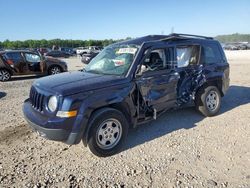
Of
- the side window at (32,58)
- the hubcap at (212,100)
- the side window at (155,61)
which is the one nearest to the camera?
the side window at (155,61)

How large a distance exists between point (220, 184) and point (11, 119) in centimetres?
488

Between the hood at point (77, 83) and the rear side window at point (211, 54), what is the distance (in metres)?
2.67

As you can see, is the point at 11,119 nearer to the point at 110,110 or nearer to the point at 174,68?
the point at 110,110

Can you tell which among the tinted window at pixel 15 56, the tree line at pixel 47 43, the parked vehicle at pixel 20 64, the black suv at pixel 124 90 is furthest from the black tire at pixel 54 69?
the tree line at pixel 47 43

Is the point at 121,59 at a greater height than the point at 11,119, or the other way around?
the point at 121,59

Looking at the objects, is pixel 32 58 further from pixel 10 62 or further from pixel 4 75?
pixel 4 75

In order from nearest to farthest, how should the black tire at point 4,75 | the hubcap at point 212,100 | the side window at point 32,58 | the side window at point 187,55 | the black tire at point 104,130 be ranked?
the black tire at point 104,130, the side window at point 187,55, the hubcap at point 212,100, the black tire at point 4,75, the side window at point 32,58

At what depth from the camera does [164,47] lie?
515 cm

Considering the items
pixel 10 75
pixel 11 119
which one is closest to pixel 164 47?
pixel 11 119

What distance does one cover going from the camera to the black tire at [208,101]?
5.94 metres

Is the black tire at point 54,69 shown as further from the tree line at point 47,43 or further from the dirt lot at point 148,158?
the tree line at point 47,43

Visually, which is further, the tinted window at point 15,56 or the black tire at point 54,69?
the black tire at point 54,69

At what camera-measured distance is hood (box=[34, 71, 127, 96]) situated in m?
3.90

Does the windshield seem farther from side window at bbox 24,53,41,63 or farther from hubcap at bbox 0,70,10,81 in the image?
hubcap at bbox 0,70,10,81
